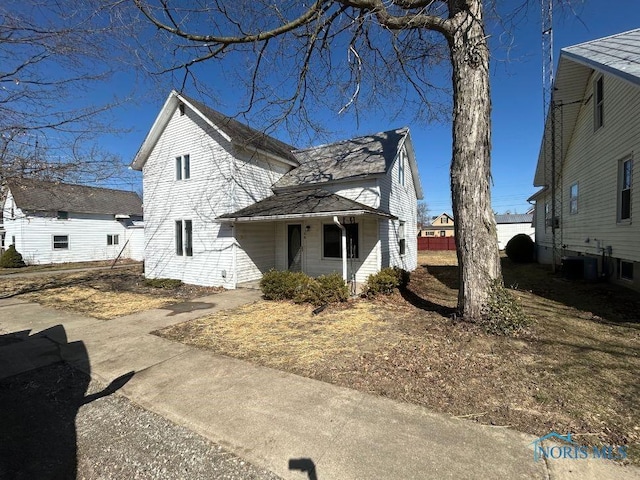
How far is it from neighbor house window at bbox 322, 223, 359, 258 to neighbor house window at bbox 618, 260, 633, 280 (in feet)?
27.6

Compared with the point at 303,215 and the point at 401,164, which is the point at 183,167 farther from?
the point at 401,164

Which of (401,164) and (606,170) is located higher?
(401,164)

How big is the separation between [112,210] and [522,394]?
31.7 meters

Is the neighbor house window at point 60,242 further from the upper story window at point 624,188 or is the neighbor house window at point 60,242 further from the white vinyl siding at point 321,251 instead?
the upper story window at point 624,188

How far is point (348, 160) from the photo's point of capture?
12.6 metres

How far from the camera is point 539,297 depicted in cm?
876

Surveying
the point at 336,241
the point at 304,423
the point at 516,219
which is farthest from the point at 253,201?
the point at 516,219

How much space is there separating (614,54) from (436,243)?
2823cm

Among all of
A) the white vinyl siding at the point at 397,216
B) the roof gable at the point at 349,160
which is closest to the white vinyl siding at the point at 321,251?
the white vinyl siding at the point at 397,216

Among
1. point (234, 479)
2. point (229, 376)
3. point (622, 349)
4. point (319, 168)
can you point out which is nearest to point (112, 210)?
point (319, 168)

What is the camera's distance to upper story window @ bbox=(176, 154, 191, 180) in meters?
12.8

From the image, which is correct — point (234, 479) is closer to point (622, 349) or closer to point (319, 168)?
point (622, 349)

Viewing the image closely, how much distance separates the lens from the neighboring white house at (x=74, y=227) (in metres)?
22.2

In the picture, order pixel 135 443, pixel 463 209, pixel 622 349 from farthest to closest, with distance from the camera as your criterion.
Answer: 1. pixel 463 209
2. pixel 622 349
3. pixel 135 443
